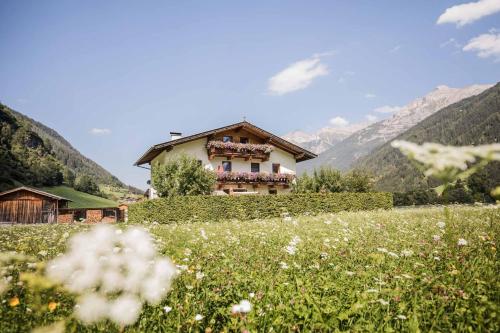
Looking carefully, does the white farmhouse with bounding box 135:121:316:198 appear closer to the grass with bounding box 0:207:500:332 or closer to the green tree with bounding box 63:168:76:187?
the grass with bounding box 0:207:500:332

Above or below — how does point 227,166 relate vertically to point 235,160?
below

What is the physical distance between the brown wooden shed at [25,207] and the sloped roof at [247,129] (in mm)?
16333

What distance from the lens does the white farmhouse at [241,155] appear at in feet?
112

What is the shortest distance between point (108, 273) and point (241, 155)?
32847mm

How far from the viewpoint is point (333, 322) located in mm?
3236

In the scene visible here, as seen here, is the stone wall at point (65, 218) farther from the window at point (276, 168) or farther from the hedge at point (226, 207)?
the window at point (276, 168)

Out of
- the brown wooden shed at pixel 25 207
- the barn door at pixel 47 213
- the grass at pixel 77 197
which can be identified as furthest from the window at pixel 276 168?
the grass at pixel 77 197

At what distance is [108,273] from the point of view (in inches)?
105

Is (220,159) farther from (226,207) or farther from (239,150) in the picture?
(226,207)

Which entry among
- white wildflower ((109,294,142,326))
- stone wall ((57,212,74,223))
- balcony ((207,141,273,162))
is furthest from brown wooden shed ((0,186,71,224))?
white wildflower ((109,294,142,326))

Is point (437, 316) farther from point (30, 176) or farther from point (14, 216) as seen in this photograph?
point (30, 176)

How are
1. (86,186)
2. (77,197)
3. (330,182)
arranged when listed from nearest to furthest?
(330,182)
(77,197)
(86,186)

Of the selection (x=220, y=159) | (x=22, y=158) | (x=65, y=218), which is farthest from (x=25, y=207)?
(x=22, y=158)

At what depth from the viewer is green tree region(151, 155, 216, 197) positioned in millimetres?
26719
